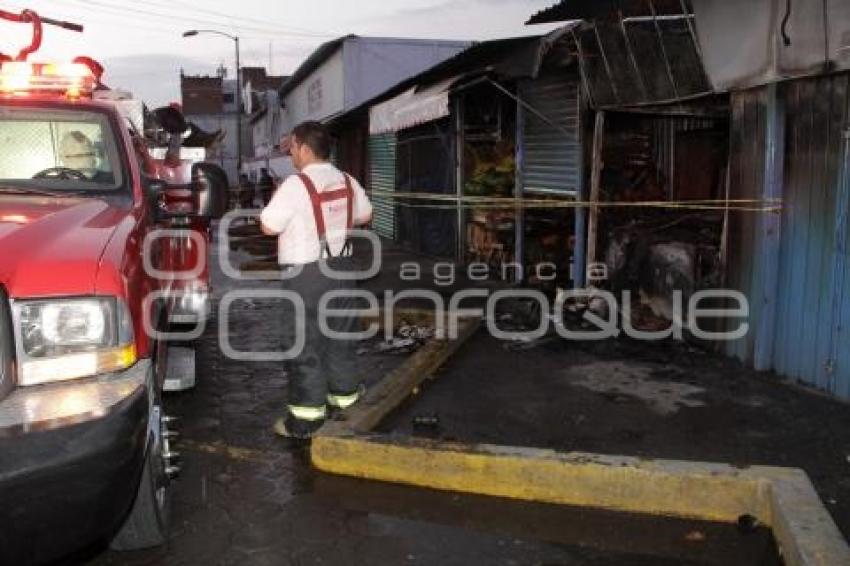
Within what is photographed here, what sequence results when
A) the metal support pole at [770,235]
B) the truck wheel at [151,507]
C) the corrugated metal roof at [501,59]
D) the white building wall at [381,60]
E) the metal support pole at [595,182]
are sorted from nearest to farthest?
the truck wheel at [151,507] → the metal support pole at [770,235] → the corrugated metal roof at [501,59] → the metal support pole at [595,182] → the white building wall at [381,60]

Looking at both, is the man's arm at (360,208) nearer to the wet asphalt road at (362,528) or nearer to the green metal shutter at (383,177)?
the wet asphalt road at (362,528)

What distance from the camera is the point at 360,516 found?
4.12 metres

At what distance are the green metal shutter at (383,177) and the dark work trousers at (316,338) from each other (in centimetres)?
1253

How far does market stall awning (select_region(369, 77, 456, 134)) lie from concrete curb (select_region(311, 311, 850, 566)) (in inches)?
254

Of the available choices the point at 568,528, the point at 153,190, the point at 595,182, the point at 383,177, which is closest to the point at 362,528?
the point at 568,528

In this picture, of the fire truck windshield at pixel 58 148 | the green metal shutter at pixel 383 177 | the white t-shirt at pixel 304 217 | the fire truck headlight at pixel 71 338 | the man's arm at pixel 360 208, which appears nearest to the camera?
the fire truck headlight at pixel 71 338

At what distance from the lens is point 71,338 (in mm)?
2824

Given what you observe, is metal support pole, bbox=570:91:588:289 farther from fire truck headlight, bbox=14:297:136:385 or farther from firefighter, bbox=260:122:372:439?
fire truck headlight, bbox=14:297:136:385

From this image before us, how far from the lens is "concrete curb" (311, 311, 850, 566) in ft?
12.5

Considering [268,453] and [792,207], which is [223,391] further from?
[792,207]

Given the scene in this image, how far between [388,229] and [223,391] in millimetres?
12595

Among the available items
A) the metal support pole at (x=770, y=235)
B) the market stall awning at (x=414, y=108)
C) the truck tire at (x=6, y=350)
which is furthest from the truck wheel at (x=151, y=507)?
the market stall awning at (x=414, y=108)

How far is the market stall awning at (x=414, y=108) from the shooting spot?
1048 centimetres

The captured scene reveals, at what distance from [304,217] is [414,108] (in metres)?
6.85
